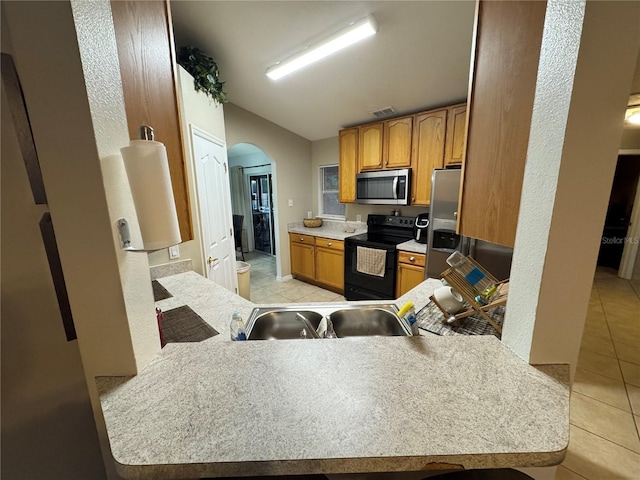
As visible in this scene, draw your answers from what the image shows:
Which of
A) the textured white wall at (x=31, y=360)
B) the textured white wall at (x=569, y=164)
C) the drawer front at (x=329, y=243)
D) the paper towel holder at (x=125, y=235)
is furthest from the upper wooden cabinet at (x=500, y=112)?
the drawer front at (x=329, y=243)

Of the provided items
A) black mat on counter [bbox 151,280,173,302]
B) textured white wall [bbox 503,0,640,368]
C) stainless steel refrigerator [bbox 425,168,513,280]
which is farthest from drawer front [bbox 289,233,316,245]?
textured white wall [bbox 503,0,640,368]

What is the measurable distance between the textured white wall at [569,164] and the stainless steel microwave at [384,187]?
2297 millimetres

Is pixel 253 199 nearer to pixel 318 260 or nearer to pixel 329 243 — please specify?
pixel 318 260

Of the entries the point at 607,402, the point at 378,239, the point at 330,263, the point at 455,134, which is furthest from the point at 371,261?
the point at 607,402

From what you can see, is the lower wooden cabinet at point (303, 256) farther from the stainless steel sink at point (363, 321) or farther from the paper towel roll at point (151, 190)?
the paper towel roll at point (151, 190)

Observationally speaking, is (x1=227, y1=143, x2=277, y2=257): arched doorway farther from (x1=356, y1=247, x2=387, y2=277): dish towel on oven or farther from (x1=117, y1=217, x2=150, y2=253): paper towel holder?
(x1=117, y1=217, x2=150, y2=253): paper towel holder

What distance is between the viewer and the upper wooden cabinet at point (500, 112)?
78 centimetres

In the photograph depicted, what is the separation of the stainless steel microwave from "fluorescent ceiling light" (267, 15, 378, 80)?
4.67ft

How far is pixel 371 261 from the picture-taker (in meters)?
2.93

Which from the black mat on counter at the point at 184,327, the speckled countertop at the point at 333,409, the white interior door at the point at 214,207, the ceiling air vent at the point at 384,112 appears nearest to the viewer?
the speckled countertop at the point at 333,409

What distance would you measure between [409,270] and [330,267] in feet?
3.92

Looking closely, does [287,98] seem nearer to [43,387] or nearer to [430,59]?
[430,59]

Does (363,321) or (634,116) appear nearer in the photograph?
(363,321)

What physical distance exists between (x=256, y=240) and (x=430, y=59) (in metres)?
4.90
